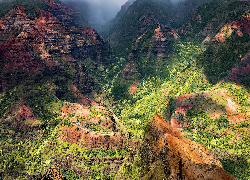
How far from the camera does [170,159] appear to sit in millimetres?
45406

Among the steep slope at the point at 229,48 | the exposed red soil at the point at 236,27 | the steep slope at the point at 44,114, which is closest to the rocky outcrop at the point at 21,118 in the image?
the steep slope at the point at 44,114

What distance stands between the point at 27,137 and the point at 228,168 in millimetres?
83885

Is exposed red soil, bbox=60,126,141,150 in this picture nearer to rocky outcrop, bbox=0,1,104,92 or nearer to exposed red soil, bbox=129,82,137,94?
rocky outcrop, bbox=0,1,104,92

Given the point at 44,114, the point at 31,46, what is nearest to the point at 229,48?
the point at 44,114

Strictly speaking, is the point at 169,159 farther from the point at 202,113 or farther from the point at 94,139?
the point at 202,113

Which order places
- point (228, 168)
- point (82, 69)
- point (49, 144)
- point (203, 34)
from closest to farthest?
point (228, 168), point (49, 144), point (82, 69), point (203, 34)

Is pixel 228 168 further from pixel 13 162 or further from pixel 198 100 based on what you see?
pixel 13 162

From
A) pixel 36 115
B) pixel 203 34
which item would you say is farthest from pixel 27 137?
pixel 203 34

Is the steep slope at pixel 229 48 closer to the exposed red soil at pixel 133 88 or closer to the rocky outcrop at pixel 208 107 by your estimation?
the rocky outcrop at pixel 208 107

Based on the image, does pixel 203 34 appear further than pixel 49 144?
Yes

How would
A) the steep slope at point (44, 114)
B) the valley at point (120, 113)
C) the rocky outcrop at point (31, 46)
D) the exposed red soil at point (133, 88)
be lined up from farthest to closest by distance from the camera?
1. the exposed red soil at point (133, 88)
2. the rocky outcrop at point (31, 46)
3. the steep slope at point (44, 114)
4. the valley at point (120, 113)

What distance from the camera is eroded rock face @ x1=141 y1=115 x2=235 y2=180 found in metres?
41.5

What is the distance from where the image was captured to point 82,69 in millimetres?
177375

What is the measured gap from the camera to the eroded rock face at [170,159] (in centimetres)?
4150
